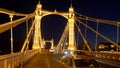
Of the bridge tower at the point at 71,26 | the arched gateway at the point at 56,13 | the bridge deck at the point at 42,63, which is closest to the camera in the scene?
the bridge deck at the point at 42,63

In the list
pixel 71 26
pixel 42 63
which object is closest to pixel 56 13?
pixel 71 26

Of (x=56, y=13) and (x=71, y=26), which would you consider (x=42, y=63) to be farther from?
(x=56, y=13)

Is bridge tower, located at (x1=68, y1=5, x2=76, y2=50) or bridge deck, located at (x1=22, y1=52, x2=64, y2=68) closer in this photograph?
bridge deck, located at (x1=22, y1=52, x2=64, y2=68)

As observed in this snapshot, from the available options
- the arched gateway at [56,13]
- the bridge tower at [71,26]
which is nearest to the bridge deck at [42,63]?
the bridge tower at [71,26]

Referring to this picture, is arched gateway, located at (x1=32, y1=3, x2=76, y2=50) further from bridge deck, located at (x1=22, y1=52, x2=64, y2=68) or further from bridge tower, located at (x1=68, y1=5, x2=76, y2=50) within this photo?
bridge deck, located at (x1=22, y1=52, x2=64, y2=68)

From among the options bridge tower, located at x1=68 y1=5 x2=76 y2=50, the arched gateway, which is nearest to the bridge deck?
bridge tower, located at x1=68 y1=5 x2=76 y2=50

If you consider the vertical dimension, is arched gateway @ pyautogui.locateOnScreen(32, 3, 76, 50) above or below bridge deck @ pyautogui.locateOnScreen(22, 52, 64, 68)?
above

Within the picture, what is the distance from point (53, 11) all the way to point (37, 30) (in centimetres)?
538

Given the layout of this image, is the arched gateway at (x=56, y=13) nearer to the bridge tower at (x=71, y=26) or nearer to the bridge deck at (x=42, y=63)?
the bridge tower at (x=71, y=26)

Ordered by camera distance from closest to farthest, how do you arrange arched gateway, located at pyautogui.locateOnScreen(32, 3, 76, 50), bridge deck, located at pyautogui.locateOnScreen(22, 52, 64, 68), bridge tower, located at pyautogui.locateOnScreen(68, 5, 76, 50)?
bridge deck, located at pyautogui.locateOnScreen(22, 52, 64, 68), bridge tower, located at pyautogui.locateOnScreen(68, 5, 76, 50), arched gateway, located at pyautogui.locateOnScreen(32, 3, 76, 50)

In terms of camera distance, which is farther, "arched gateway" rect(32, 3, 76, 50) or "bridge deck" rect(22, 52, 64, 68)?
"arched gateway" rect(32, 3, 76, 50)

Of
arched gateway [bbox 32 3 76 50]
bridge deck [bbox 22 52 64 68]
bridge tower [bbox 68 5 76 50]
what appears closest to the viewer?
bridge deck [bbox 22 52 64 68]

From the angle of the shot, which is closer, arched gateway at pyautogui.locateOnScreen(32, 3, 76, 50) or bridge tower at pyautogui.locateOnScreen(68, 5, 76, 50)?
bridge tower at pyautogui.locateOnScreen(68, 5, 76, 50)

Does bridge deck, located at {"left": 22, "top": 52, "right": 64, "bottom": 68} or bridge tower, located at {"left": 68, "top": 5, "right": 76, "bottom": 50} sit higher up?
bridge tower, located at {"left": 68, "top": 5, "right": 76, "bottom": 50}
